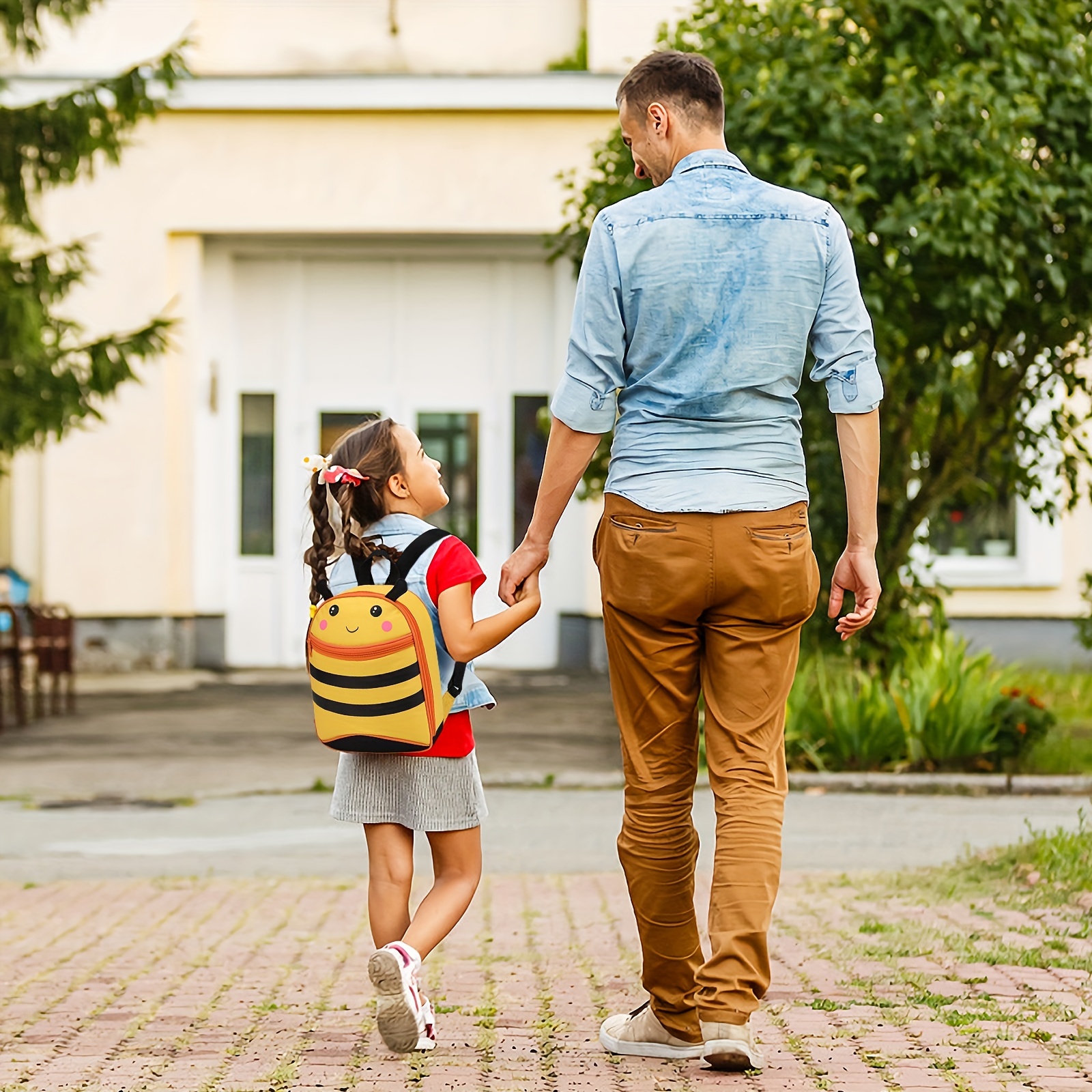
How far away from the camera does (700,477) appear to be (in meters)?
3.66

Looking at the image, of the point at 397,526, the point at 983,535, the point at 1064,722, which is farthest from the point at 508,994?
the point at 983,535

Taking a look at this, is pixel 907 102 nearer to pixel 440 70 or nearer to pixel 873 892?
pixel 873 892

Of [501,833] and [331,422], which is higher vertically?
[331,422]

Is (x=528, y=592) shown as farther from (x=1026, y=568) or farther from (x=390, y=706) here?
(x=1026, y=568)

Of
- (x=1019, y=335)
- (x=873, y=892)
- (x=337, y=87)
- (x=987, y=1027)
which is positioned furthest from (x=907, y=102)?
(x=337, y=87)

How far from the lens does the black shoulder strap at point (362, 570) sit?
3.93 m

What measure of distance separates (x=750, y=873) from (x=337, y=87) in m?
14.3

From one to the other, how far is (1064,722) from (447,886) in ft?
29.3

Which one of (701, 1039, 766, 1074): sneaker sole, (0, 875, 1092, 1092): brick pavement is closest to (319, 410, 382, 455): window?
(0, 875, 1092, 1092): brick pavement

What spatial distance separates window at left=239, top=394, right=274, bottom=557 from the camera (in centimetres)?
1766

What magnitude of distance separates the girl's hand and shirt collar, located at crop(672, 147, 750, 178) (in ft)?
3.06

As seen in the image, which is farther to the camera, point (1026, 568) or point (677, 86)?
point (1026, 568)

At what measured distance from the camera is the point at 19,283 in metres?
12.3

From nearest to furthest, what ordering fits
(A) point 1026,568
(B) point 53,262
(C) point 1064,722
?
(C) point 1064,722 → (B) point 53,262 → (A) point 1026,568
